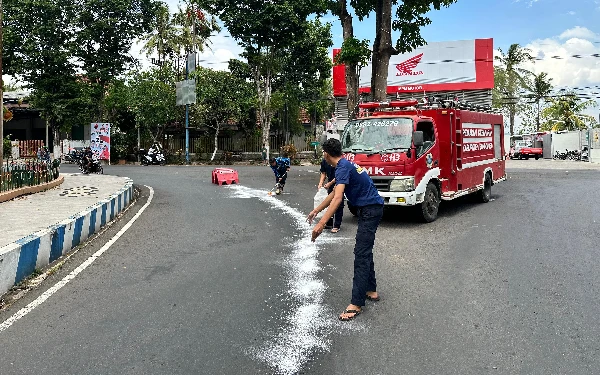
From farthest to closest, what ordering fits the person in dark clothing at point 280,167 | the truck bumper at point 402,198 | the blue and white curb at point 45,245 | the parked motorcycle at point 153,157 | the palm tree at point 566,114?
1. the palm tree at point 566,114
2. the parked motorcycle at point 153,157
3. the person in dark clothing at point 280,167
4. the truck bumper at point 402,198
5. the blue and white curb at point 45,245

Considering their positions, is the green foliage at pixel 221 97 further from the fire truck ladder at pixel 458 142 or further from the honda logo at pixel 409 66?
the fire truck ladder at pixel 458 142

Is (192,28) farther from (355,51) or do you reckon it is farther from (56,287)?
(56,287)

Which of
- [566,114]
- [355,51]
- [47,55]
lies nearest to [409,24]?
[355,51]

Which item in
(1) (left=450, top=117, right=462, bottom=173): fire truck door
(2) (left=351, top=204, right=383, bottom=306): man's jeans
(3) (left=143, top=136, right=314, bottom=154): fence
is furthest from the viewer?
(3) (left=143, top=136, right=314, bottom=154): fence

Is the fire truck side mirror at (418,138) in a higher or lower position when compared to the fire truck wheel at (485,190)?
higher

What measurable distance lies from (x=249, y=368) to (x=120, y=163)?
1519 inches

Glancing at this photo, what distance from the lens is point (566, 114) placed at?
66188 millimetres

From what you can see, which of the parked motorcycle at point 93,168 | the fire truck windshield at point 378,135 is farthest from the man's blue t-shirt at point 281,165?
the parked motorcycle at point 93,168

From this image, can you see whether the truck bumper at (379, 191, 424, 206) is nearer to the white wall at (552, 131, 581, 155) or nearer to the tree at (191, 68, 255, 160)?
the tree at (191, 68, 255, 160)

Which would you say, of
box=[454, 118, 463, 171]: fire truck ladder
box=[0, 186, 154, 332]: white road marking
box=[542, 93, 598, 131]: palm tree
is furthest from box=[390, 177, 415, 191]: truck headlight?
box=[542, 93, 598, 131]: palm tree

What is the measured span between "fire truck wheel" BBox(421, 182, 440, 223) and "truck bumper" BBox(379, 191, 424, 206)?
0.35 metres

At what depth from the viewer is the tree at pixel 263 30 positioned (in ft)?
116

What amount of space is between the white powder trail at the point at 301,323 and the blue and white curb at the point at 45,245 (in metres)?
3.40

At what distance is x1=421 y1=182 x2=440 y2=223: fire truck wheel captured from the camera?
36.8ft
